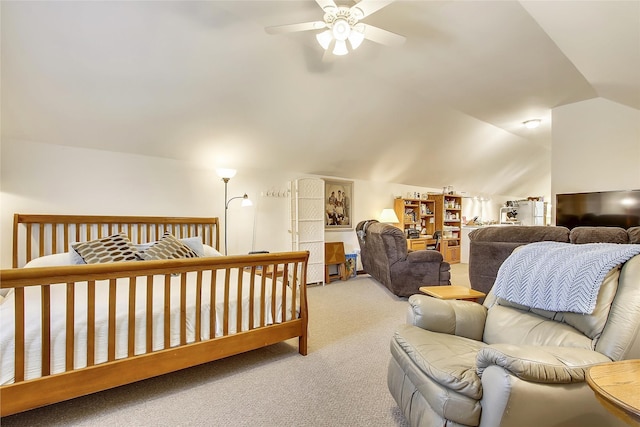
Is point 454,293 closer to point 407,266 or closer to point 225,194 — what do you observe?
point 407,266

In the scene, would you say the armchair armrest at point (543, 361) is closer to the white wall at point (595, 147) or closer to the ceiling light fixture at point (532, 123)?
the white wall at point (595, 147)

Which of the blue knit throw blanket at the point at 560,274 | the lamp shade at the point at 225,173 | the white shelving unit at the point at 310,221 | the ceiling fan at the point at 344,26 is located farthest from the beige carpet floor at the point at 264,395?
the ceiling fan at the point at 344,26

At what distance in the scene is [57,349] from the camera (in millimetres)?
1642

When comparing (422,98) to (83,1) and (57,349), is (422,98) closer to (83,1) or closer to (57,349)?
(83,1)

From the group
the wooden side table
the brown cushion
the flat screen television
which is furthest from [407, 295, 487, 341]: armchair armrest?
the flat screen television

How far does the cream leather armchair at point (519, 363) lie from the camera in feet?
3.68

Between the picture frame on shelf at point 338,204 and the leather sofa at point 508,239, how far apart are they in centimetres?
254

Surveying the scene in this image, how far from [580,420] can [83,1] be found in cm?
395

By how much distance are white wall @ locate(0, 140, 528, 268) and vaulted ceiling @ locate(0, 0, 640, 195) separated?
0.18m

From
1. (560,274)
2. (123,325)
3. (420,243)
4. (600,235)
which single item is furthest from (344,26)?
(420,243)

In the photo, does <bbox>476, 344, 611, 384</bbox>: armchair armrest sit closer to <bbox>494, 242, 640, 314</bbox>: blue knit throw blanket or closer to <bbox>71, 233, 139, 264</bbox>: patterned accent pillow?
<bbox>494, 242, 640, 314</bbox>: blue knit throw blanket

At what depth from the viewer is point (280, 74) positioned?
3344 mm

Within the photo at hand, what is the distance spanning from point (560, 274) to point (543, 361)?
61 cm

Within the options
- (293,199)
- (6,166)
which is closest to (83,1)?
(6,166)
